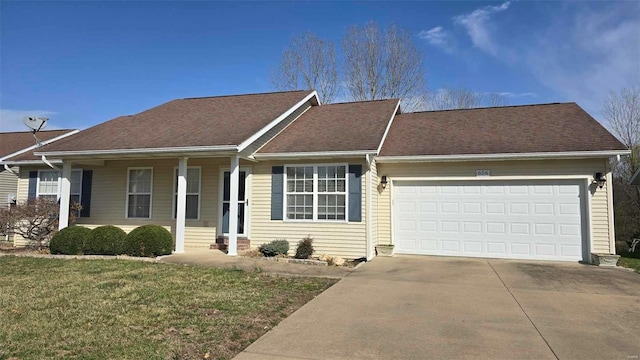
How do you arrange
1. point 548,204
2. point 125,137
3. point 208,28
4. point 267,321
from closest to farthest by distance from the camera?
point 267,321 → point 548,204 → point 125,137 → point 208,28

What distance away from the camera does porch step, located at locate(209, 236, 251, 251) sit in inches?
443

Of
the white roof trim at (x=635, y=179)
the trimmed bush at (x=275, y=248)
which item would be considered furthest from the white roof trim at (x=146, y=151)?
the white roof trim at (x=635, y=179)

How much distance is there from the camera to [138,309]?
5.47 meters

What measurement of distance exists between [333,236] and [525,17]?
31.0ft

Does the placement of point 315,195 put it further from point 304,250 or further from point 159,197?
point 159,197

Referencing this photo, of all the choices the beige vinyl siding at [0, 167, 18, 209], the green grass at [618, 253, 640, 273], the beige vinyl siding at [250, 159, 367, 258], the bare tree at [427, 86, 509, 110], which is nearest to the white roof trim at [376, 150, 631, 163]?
the beige vinyl siding at [250, 159, 367, 258]

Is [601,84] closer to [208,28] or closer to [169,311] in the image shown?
[208,28]

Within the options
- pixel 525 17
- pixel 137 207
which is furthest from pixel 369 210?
pixel 525 17

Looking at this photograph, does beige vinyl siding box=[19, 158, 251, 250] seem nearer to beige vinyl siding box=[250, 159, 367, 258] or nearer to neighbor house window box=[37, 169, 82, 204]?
neighbor house window box=[37, 169, 82, 204]

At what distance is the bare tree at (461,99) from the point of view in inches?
1027

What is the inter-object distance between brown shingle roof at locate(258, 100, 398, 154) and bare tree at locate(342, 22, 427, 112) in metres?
10.4

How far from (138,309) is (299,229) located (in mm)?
5706

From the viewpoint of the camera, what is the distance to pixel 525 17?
1289cm

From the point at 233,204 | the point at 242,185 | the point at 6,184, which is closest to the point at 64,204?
the point at 242,185
